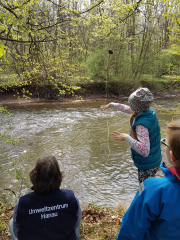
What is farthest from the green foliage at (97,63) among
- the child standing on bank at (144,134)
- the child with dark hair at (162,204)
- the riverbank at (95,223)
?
the child with dark hair at (162,204)

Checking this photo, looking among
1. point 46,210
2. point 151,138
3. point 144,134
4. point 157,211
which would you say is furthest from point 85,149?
point 157,211

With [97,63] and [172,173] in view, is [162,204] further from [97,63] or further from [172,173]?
[97,63]

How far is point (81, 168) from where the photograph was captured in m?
5.34

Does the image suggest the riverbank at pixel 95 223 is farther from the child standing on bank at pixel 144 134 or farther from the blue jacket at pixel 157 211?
the blue jacket at pixel 157 211

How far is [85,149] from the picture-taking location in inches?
264

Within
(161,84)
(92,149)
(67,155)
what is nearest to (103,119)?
(92,149)

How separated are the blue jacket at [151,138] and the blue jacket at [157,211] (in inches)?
39.0

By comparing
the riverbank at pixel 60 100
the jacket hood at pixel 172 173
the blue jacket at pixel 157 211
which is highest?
the jacket hood at pixel 172 173

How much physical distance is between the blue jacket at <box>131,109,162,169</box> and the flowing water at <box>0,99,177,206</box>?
1.35 meters

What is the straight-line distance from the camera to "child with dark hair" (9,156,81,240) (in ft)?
4.73

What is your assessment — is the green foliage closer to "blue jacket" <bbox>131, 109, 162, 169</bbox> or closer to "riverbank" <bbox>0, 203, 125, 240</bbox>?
"riverbank" <bbox>0, 203, 125, 240</bbox>

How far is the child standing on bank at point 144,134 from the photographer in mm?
1995

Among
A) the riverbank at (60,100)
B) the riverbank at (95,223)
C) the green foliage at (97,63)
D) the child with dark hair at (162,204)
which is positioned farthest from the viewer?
the green foliage at (97,63)

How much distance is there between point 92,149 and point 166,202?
570cm
